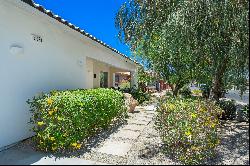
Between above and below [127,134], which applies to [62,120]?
above

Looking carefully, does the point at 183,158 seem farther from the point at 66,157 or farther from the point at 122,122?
the point at 122,122

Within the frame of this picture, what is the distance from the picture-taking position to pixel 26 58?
7.51 metres

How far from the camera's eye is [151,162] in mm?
5719

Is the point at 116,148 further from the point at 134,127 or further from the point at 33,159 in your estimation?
the point at 134,127

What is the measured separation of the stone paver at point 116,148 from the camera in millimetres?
6446

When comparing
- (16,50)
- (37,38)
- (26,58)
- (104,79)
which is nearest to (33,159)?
(16,50)

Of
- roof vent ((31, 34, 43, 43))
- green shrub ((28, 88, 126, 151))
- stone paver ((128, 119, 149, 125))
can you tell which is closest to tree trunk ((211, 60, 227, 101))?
stone paver ((128, 119, 149, 125))

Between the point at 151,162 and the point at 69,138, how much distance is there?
6.56 feet

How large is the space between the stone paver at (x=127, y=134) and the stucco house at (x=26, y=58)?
2.67 meters

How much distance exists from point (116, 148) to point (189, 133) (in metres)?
2.02

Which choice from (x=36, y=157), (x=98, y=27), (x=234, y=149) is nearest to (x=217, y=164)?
(x=234, y=149)

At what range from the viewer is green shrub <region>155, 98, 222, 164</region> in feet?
18.5

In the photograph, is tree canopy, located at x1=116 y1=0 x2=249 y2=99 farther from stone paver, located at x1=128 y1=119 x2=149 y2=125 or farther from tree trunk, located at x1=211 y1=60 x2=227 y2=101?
stone paver, located at x1=128 y1=119 x2=149 y2=125

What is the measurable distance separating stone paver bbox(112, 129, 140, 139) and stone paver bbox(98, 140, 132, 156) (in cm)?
64
